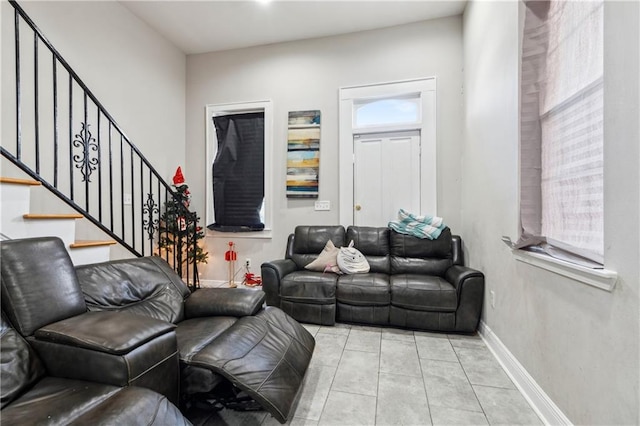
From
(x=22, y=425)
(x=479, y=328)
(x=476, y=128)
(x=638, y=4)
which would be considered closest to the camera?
(x=22, y=425)

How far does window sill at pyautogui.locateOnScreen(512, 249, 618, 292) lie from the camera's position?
1.07m

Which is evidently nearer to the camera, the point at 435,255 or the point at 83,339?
the point at 83,339

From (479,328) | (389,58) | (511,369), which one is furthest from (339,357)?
(389,58)

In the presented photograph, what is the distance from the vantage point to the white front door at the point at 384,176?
3.54 meters

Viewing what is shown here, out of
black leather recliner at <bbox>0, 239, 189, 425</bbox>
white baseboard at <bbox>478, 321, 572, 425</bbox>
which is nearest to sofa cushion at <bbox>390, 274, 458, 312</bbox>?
white baseboard at <bbox>478, 321, 572, 425</bbox>

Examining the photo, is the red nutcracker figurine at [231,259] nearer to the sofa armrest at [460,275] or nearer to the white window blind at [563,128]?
the sofa armrest at [460,275]

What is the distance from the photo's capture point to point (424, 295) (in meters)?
2.53

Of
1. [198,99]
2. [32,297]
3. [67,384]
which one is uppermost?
[198,99]

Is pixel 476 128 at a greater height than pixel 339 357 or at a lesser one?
greater

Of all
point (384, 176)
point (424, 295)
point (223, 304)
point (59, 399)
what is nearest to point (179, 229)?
point (223, 304)

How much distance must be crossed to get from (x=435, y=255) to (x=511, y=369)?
136 cm

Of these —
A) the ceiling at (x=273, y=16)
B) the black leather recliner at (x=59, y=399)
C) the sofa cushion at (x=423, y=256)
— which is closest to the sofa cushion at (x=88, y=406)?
the black leather recliner at (x=59, y=399)

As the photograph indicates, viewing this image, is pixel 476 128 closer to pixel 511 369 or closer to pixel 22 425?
pixel 511 369

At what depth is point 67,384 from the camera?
3.43ft
